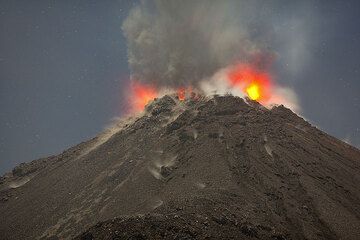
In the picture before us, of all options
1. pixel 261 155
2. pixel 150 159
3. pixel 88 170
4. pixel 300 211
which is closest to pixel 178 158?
pixel 150 159

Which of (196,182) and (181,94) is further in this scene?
(181,94)

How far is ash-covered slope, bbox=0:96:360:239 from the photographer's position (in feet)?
145

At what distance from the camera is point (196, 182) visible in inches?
2233

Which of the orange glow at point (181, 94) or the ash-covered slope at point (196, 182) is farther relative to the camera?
the orange glow at point (181, 94)

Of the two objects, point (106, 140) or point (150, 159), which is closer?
point (150, 159)

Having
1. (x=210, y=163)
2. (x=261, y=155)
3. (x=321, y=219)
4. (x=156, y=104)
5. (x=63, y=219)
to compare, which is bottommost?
(x=63, y=219)

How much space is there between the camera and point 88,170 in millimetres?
A: 75812

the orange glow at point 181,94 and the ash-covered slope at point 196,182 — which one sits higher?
the orange glow at point 181,94

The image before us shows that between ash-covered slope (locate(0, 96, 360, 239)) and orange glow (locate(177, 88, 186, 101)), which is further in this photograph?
orange glow (locate(177, 88, 186, 101))

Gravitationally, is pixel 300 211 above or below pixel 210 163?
below

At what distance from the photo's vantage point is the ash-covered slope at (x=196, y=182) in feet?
145

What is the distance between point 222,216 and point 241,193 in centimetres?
979

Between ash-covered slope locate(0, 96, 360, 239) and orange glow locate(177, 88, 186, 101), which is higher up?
orange glow locate(177, 88, 186, 101)

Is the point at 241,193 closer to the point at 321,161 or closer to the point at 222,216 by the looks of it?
the point at 222,216
